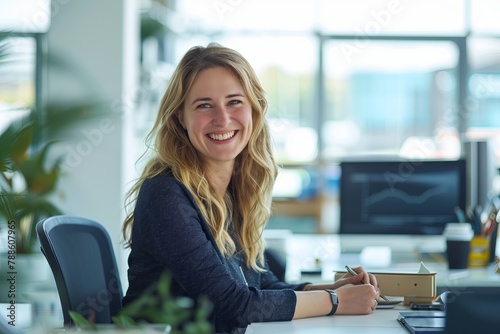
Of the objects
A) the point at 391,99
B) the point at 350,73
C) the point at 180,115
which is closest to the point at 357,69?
the point at 350,73

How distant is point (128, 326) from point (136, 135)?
4217 millimetres

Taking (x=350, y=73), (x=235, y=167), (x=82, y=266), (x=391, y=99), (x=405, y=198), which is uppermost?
(x=350, y=73)

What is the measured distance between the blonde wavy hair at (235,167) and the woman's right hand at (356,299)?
339mm

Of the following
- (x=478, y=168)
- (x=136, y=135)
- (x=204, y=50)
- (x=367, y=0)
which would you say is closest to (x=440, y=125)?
(x=367, y=0)

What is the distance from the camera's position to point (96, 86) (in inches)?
161

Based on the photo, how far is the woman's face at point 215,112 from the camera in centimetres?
200

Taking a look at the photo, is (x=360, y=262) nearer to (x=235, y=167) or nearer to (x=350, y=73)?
(x=235, y=167)

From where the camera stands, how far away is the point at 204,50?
2.05 metres

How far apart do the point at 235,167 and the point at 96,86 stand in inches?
83.3

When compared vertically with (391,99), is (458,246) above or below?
below

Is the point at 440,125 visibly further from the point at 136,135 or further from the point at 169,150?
the point at 169,150

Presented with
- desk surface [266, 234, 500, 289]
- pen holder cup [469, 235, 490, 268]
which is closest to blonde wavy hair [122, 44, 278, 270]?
desk surface [266, 234, 500, 289]

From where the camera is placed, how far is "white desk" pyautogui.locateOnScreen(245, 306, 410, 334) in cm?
164

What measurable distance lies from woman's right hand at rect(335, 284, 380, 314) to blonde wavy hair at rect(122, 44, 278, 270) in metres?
0.34
